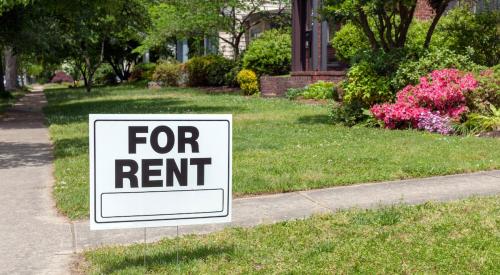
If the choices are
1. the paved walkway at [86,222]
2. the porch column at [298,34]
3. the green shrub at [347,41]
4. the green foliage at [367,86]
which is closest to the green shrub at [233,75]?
the porch column at [298,34]

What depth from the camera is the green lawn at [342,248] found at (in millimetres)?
4852

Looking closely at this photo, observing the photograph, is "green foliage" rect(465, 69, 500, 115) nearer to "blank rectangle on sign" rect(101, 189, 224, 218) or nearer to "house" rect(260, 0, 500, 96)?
"blank rectangle on sign" rect(101, 189, 224, 218)

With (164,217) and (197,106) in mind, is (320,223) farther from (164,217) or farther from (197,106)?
(197,106)

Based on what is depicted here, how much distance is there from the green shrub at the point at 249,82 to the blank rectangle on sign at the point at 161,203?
70.8ft

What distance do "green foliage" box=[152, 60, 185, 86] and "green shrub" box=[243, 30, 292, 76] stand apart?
33.7 ft

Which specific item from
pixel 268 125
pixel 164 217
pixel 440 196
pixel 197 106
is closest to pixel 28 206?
pixel 164 217

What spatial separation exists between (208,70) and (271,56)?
7.45 meters

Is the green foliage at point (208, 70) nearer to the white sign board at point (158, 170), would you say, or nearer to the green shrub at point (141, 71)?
the green shrub at point (141, 71)

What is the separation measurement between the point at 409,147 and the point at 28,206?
5770 millimetres

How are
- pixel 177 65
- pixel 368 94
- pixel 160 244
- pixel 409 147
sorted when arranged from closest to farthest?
pixel 160 244 → pixel 409 147 → pixel 368 94 → pixel 177 65

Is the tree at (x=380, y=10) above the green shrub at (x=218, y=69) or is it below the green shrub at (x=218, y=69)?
above

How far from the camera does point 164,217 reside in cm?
478

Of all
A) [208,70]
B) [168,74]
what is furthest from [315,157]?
[168,74]

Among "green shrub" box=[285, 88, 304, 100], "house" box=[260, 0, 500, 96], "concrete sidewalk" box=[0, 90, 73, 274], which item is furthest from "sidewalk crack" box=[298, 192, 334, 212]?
"house" box=[260, 0, 500, 96]
